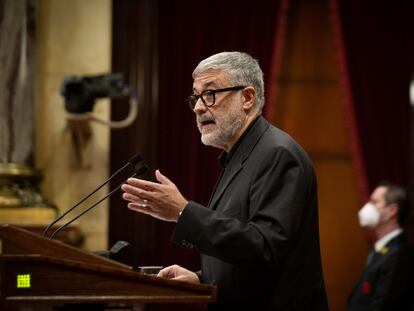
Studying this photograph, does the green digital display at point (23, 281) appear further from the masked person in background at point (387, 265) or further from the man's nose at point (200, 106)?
the masked person in background at point (387, 265)

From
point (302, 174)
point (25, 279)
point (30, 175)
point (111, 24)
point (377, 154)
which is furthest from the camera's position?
point (377, 154)

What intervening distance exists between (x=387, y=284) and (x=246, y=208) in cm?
267

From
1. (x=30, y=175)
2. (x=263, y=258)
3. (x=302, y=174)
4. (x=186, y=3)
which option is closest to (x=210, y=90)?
(x=302, y=174)

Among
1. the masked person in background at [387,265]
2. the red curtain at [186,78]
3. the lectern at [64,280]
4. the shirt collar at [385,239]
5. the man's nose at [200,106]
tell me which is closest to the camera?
the lectern at [64,280]

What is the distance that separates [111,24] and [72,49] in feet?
1.07

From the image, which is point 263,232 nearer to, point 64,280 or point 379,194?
point 64,280

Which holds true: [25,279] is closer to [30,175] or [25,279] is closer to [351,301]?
[30,175]

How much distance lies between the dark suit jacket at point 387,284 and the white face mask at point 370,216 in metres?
0.32

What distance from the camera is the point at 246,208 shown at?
7.35 ft

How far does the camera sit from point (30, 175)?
4707 millimetres

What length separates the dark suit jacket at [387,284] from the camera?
4602mm

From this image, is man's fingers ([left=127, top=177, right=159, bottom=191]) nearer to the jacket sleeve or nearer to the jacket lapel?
the jacket sleeve

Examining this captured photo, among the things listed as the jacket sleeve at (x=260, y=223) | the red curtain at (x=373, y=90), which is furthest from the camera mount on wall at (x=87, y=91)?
the jacket sleeve at (x=260, y=223)

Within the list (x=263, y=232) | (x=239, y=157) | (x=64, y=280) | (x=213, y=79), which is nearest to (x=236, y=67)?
(x=213, y=79)
